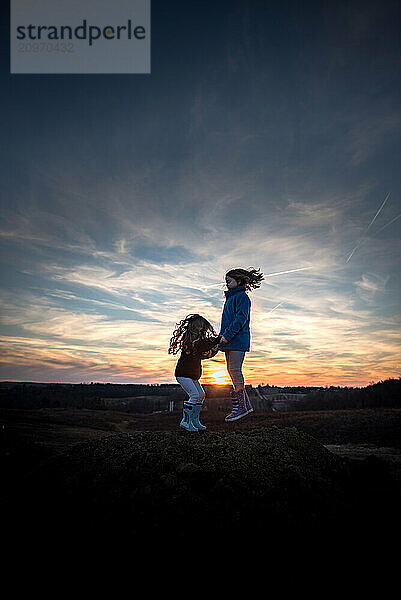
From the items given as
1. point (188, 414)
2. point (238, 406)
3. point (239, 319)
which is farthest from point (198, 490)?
point (239, 319)

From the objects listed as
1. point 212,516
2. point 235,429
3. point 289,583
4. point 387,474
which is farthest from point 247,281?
point 289,583

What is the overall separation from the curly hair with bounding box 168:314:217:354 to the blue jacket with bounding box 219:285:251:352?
346 millimetres

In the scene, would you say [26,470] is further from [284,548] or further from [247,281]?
[247,281]

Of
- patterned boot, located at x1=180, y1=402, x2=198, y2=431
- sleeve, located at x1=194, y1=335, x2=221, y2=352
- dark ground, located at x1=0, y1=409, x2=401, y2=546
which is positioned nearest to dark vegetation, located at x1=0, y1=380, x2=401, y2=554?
dark ground, located at x1=0, y1=409, x2=401, y2=546

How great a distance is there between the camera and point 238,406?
7.44m

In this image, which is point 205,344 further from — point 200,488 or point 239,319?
point 200,488

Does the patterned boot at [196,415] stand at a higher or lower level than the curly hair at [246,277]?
lower

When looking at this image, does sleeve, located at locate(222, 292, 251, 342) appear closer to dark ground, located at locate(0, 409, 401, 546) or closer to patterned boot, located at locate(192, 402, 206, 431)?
patterned boot, located at locate(192, 402, 206, 431)

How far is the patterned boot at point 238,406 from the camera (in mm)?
7398

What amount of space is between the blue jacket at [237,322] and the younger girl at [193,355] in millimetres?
264

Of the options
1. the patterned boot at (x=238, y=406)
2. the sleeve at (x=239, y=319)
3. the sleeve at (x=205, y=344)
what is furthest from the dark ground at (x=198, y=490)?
the sleeve at (x=239, y=319)

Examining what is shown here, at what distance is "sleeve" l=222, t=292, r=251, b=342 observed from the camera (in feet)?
24.0

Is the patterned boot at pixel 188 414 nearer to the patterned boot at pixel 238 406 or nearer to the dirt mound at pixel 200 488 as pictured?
the patterned boot at pixel 238 406

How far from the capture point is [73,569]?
3324 mm
